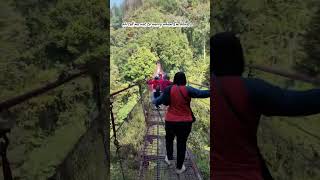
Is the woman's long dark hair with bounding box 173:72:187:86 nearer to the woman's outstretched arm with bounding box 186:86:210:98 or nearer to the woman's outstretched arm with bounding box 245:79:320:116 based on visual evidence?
the woman's outstretched arm with bounding box 186:86:210:98

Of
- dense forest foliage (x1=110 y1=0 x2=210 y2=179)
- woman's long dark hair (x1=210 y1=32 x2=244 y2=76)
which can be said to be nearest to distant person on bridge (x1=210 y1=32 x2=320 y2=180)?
woman's long dark hair (x1=210 y1=32 x2=244 y2=76)

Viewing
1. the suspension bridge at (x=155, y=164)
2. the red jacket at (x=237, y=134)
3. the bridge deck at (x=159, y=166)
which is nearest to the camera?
the red jacket at (x=237, y=134)

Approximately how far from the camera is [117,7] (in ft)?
140

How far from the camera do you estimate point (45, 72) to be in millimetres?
2873

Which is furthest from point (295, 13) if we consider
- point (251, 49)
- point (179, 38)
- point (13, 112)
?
point (179, 38)

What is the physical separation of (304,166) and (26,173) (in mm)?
1488

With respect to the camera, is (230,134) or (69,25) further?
(69,25)

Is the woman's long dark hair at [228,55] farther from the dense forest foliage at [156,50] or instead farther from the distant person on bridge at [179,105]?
the dense forest foliage at [156,50]

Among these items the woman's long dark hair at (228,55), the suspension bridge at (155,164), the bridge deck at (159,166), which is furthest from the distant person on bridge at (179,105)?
the woman's long dark hair at (228,55)

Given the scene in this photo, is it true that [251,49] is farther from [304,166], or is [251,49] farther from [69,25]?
[69,25]

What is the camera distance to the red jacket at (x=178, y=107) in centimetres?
413

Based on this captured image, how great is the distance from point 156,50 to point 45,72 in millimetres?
31532

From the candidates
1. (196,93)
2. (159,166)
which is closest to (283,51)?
(196,93)

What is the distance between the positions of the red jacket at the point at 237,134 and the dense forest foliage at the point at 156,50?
57.8 ft
